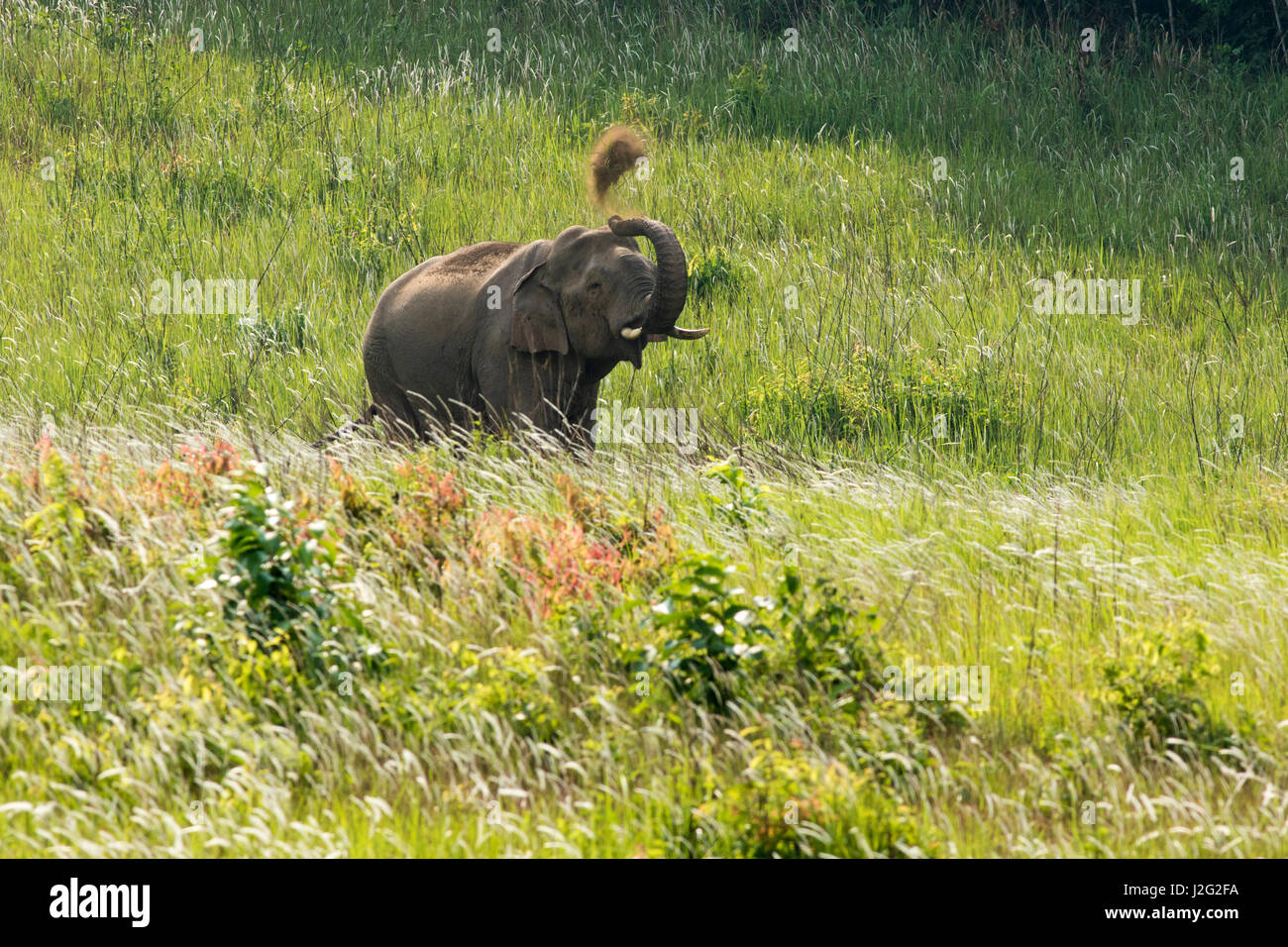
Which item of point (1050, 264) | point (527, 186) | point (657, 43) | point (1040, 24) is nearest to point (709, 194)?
point (527, 186)

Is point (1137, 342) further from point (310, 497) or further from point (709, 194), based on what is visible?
point (310, 497)

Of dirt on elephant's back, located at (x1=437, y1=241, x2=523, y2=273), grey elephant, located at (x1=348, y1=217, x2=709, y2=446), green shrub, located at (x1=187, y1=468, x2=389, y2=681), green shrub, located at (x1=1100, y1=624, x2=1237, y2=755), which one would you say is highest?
dirt on elephant's back, located at (x1=437, y1=241, x2=523, y2=273)

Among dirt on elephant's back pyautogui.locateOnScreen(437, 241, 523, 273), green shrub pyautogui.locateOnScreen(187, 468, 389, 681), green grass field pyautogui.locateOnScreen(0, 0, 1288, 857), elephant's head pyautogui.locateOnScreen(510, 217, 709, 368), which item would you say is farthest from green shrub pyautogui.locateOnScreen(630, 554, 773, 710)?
dirt on elephant's back pyautogui.locateOnScreen(437, 241, 523, 273)

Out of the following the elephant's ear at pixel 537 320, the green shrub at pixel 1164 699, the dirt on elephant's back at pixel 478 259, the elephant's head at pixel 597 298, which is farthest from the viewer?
the dirt on elephant's back at pixel 478 259

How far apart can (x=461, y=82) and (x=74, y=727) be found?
1230 cm

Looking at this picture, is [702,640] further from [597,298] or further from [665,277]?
[597,298]

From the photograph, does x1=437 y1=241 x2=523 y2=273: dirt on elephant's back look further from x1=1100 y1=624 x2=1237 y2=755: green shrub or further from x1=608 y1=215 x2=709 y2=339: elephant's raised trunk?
x1=1100 y1=624 x2=1237 y2=755: green shrub

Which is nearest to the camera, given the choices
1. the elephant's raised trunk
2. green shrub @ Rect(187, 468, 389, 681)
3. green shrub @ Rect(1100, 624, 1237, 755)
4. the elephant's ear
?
green shrub @ Rect(1100, 624, 1237, 755)

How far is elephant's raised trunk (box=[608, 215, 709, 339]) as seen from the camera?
7.24 meters

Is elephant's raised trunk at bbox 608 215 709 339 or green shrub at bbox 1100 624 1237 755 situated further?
elephant's raised trunk at bbox 608 215 709 339

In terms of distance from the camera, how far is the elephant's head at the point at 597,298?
295 inches

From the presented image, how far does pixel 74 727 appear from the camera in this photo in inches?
175

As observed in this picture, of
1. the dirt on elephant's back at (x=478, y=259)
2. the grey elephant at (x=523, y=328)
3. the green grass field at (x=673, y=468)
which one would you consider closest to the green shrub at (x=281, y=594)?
the green grass field at (x=673, y=468)

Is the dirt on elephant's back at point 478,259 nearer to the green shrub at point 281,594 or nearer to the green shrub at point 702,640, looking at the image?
the green shrub at point 281,594
